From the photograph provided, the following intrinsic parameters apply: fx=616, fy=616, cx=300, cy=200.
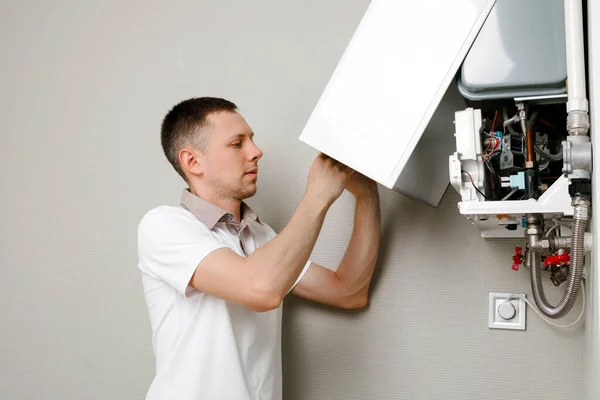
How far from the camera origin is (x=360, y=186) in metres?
1.58

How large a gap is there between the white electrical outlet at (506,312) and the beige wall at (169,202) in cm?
3

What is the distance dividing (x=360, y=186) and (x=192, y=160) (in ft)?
1.44

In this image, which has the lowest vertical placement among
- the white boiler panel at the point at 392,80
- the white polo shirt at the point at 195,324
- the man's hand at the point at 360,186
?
the white polo shirt at the point at 195,324

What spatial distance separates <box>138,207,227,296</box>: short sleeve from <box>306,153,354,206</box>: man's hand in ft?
0.80

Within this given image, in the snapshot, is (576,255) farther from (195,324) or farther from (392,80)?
(195,324)

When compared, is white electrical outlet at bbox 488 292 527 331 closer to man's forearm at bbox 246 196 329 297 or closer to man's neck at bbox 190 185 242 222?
man's forearm at bbox 246 196 329 297

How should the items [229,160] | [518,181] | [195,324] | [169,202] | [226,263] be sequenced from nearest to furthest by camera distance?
1. [518,181]
2. [226,263]
3. [195,324]
4. [229,160]
5. [169,202]

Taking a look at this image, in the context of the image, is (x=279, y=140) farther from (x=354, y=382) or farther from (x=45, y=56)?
(x=45, y=56)

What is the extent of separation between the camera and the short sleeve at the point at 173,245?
1.35 metres

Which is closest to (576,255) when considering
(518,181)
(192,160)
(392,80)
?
(518,181)

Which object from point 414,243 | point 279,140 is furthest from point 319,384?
point 279,140

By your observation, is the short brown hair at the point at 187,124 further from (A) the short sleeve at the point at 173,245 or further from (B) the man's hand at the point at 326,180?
(B) the man's hand at the point at 326,180

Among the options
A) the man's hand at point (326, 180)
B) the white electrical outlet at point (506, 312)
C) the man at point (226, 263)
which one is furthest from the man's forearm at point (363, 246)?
the white electrical outlet at point (506, 312)

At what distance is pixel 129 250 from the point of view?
200 cm
